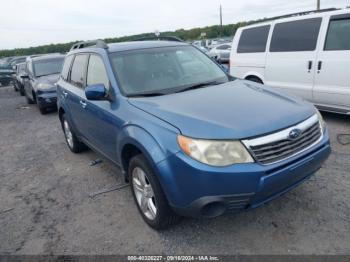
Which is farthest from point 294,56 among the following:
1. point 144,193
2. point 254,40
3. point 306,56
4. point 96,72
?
point 144,193

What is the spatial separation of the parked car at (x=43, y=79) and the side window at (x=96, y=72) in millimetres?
5627

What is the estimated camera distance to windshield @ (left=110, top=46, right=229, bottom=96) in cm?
351

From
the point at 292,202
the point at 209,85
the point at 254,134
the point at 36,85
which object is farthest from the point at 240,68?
the point at 36,85

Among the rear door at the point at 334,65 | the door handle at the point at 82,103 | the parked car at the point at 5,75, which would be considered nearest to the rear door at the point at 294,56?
the rear door at the point at 334,65

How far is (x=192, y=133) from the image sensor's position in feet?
8.36

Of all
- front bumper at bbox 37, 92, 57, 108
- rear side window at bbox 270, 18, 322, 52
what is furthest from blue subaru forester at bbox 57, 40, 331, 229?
front bumper at bbox 37, 92, 57, 108

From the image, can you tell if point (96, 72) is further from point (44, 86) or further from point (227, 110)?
point (44, 86)

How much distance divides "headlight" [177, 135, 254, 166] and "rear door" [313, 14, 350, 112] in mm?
3888

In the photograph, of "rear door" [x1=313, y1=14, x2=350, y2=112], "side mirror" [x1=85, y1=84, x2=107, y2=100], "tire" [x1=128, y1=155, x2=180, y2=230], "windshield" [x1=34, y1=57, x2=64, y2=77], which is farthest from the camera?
"windshield" [x1=34, y1=57, x2=64, y2=77]

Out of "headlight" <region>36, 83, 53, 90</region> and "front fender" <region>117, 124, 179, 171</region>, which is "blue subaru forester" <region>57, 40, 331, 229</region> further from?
"headlight" <region>36, 83, 53, 90</region>

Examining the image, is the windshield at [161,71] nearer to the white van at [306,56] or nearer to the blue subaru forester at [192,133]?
the blue subaru forester at [192,133]

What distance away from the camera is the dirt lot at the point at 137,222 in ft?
9.49

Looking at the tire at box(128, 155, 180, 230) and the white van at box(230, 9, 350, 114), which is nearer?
the tire at box(128, 155, 180, 230)

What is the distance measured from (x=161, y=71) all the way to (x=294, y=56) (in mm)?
3635
